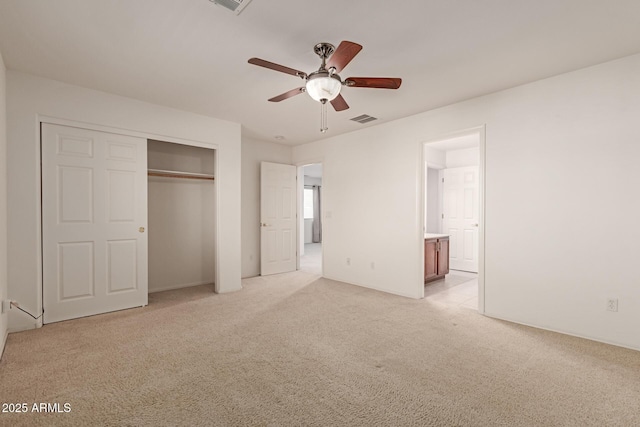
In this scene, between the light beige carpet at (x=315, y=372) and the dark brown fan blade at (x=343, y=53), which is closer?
the light beige carpet at (x=315, y=372)

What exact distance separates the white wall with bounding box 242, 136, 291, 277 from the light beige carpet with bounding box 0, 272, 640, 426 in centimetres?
216

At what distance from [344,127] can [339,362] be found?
3638 millimetres

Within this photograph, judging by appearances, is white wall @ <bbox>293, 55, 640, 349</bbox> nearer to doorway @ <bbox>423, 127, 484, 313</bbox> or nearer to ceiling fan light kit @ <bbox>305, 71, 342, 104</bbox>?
doorway @ <bbox>423, 127, 484, 313</bbox>

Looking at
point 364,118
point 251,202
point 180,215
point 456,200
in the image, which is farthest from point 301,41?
point 456,200

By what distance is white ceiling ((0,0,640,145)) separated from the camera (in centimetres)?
210

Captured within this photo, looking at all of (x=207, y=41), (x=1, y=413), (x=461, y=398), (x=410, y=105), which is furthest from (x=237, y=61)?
(x=461, y=398)

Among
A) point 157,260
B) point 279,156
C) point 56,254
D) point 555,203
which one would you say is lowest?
point 157,260

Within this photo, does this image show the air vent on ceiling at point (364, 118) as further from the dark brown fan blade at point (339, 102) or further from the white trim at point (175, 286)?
the white trim at point (175, 286)

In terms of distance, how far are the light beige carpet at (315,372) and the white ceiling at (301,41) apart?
2636 mm

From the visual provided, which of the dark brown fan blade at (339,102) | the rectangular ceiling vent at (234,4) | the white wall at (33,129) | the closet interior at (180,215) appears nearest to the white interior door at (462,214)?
the dark brown fan blade at (339,102)

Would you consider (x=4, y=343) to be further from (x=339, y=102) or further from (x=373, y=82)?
(x=373, y=82)

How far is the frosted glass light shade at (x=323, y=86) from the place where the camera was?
7.77 ft

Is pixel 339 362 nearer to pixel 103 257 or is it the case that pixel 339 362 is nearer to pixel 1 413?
pixel 1 413

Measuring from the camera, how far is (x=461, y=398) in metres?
2.01
